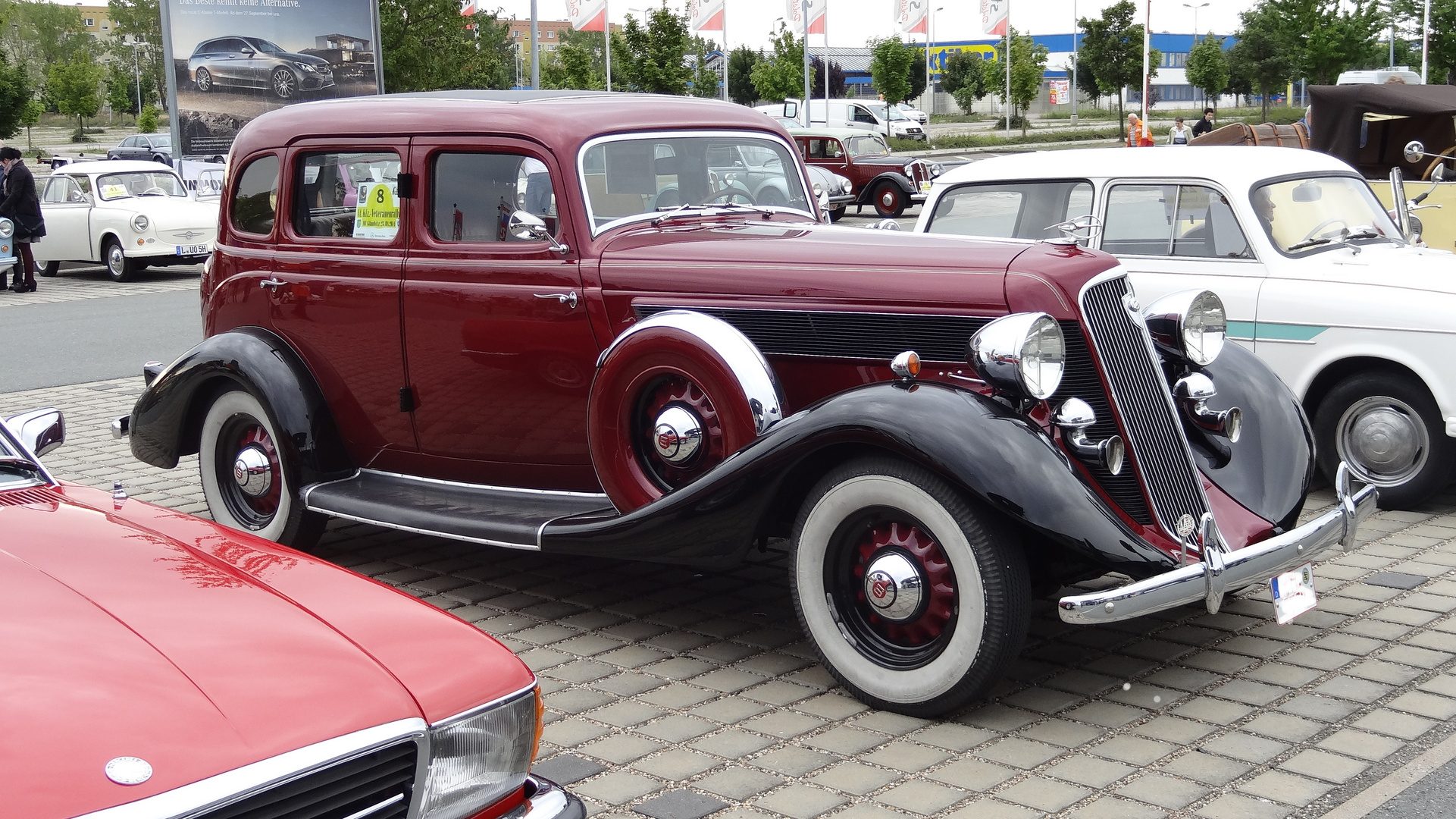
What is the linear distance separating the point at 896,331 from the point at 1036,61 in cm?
5635

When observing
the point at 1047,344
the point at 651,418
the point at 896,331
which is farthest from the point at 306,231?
the point at 1047,344

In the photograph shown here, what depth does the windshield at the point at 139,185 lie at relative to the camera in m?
18.3

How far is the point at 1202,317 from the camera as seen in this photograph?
187 inches

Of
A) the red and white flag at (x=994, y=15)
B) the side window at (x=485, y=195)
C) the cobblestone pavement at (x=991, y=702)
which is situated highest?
the red and white flag at (x=994, y=15)

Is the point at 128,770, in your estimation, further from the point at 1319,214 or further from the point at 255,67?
the point at 255,67

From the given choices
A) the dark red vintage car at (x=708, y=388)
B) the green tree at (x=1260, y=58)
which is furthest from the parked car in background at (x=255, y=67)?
the green tree at (x=1260, y=58)

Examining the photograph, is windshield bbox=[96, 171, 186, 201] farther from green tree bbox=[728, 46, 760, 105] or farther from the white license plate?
green tree bbox=[728, 46, 760, 105]

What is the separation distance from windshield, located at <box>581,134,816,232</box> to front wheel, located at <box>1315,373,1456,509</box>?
279cm

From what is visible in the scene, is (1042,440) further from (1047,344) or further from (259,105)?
(259,105)

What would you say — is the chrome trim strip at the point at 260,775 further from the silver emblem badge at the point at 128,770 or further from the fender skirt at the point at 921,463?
the fender skirt at the point at 921,463

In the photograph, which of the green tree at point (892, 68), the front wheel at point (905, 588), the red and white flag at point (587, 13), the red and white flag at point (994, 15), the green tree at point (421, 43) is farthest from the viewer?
the green tree at point (892, 68)

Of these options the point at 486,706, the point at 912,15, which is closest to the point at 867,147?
Result: the point at 912,15

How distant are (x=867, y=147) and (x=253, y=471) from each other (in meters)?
22.6

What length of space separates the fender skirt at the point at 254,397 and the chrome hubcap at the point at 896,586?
8.94 ft
